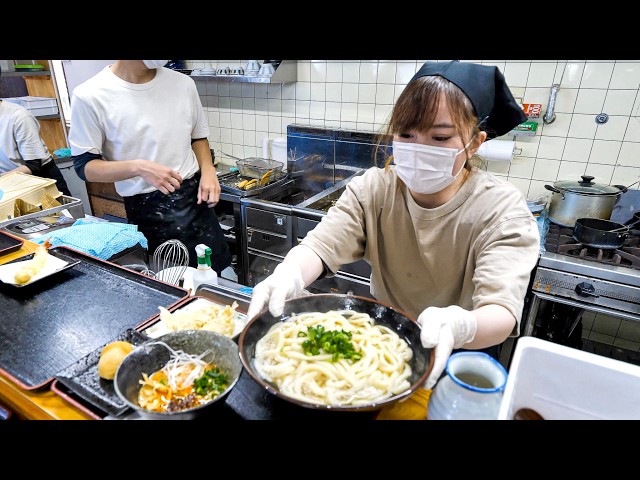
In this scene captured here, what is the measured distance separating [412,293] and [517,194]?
1.94 feet

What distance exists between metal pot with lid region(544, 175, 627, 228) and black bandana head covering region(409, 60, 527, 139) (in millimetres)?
1664

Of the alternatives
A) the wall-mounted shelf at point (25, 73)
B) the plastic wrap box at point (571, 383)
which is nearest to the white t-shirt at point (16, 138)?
the wall-mounted shelf at point (25, 73)

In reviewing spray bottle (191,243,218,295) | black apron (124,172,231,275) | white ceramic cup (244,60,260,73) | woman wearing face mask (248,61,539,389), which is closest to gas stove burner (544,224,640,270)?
woman wearing face mask (248,61,539,389)

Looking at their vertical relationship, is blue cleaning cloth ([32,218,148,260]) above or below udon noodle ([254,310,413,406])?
below

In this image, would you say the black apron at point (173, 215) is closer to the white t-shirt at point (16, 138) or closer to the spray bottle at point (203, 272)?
the spray bottle at point (203, 272)

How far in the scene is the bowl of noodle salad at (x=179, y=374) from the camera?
3.22 ft

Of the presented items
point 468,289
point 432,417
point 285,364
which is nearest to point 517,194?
point 468,289

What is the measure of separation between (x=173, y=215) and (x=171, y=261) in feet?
1.37

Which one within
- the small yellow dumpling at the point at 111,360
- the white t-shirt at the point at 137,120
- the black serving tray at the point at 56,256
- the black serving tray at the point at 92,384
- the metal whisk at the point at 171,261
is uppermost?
the white t-shirt at the point at 137,120

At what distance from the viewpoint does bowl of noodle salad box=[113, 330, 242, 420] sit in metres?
0.98

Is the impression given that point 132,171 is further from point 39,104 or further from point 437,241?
point 39,104

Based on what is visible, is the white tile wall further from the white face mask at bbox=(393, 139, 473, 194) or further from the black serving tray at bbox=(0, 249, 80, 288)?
the black serving tray at bbox=(0, 249, 80, 288)

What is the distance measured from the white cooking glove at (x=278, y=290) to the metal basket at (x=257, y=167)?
2899mm
